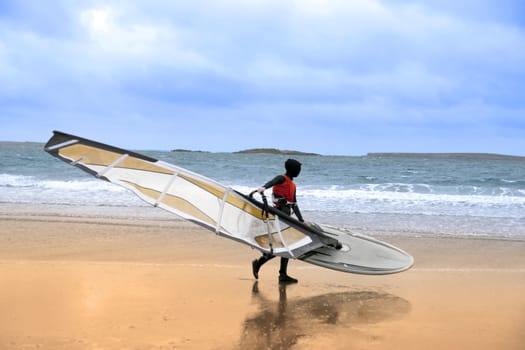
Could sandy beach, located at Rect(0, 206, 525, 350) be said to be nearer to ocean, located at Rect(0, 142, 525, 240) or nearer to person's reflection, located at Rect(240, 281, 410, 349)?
person's reflection, located at Rect(240, 281, 410, 349)

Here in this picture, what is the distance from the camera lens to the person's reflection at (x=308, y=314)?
151 inches

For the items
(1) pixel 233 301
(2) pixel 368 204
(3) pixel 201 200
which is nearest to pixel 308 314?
(1) pixel 233 301

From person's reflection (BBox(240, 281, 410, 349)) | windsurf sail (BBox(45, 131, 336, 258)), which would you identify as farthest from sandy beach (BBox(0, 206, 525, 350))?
windsurf sail (BBox(45, 131, 336, 258))

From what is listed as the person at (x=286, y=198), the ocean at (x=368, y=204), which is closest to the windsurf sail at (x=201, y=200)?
the person at (x=286, y=198)

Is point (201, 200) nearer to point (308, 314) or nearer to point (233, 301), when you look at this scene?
point (233, 301)

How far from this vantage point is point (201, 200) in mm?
5469

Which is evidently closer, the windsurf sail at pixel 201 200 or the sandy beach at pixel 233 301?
the sandy beach at pixel 233 301

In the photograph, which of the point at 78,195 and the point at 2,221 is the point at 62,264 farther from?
the point at 78,195

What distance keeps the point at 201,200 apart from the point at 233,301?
114cm

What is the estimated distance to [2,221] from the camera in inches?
387

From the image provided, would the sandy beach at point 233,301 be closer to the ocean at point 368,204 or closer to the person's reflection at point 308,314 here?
the person's reflection at point 308,314

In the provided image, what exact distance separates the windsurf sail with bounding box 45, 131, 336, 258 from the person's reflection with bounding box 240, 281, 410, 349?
49cm

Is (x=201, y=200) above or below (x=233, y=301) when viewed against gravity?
above

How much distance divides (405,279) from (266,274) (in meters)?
1.49
